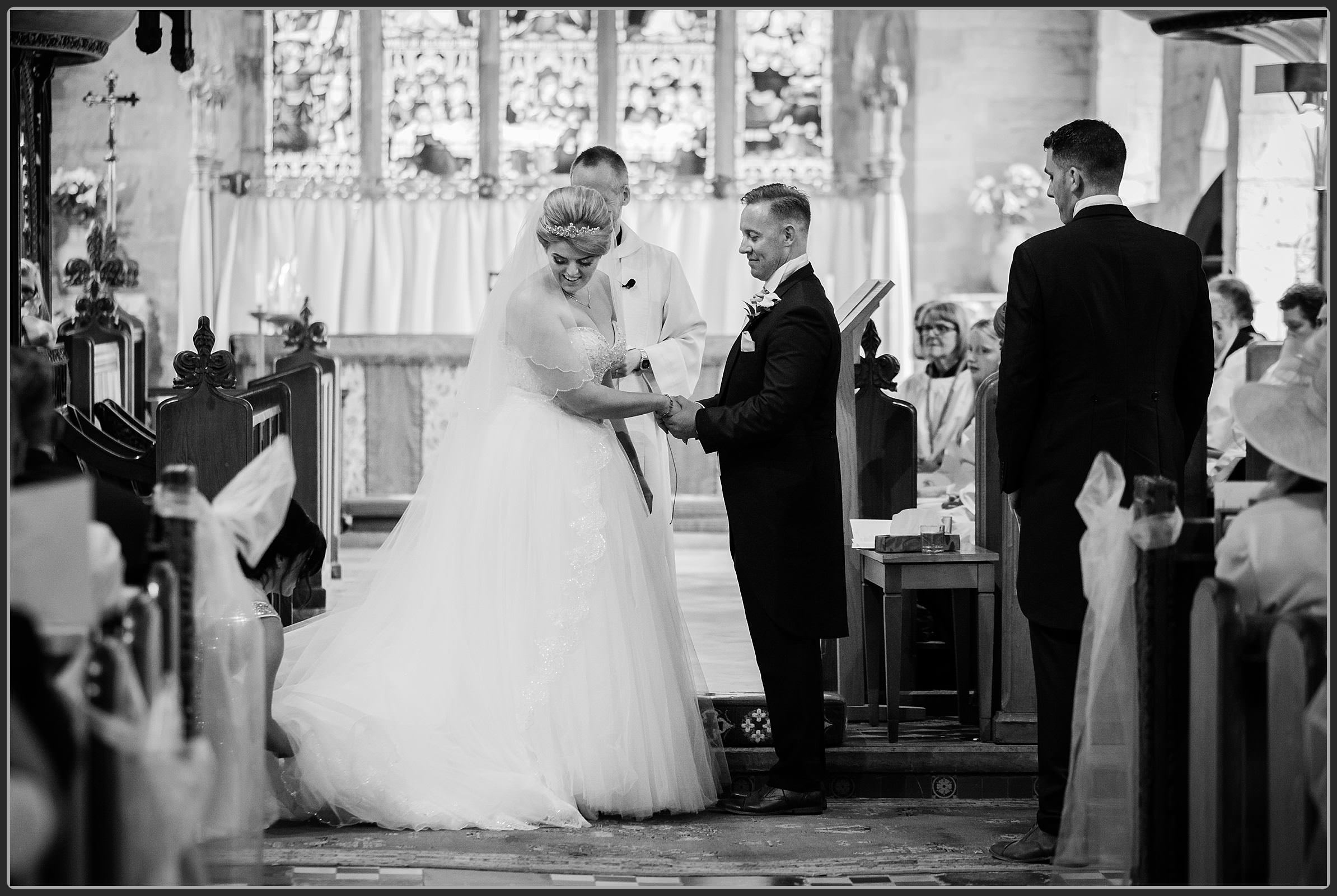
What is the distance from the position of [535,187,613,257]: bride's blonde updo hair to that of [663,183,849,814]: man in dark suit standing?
0.37 m

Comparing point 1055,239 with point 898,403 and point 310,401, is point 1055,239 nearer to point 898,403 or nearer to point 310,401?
point 898,403

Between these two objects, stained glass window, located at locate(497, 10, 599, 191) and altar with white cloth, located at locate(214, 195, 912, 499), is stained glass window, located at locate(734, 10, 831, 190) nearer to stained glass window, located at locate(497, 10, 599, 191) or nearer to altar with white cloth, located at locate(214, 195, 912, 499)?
altar with white cloth, located at locate(214, 195, 912, 499)

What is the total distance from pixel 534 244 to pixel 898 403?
1.37 m

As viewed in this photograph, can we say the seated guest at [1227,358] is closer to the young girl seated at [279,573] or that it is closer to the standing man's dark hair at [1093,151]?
the standing man's dark hair at [1093,151]

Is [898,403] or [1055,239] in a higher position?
[1055,239]

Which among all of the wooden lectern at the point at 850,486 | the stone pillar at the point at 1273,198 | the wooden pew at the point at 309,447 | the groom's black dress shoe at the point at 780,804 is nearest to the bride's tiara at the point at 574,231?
the wooden lectern at the point at 850,486

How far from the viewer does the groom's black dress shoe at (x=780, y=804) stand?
4000 mm

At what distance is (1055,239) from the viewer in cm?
354

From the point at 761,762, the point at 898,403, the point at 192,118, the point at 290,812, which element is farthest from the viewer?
the point at 192,118

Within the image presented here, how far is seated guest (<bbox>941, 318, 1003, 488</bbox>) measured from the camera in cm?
649

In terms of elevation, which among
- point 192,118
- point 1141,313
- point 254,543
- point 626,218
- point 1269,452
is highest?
point 192,118

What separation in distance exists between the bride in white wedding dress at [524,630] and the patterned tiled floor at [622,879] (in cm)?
39

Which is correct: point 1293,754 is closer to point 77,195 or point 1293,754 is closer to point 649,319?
point 649,319

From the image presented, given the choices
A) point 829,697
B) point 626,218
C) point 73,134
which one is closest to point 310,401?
point 829,697
